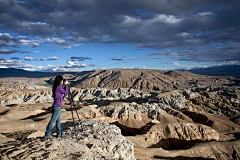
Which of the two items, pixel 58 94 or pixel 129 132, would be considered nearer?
pixel 58 94

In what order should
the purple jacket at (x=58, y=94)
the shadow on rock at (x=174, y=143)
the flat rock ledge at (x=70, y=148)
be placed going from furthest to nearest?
1. the shadow on rock at (x=174, y=143)
2. the purple jacket at (x=58, y=94)
3. the flat rock ledge at (x=70, y=148)

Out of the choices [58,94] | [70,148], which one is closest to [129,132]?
[70,148]

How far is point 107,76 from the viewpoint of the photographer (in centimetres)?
16138

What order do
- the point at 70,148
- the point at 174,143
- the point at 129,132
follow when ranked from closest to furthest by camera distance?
the point at 70,148, the point at 174,143, the point at 129,132

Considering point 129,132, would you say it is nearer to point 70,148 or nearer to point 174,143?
point 174,143

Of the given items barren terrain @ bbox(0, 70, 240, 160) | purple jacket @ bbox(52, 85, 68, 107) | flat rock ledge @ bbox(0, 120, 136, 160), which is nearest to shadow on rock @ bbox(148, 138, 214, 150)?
barren terrain @ bbox(0, 70, 240, 160)

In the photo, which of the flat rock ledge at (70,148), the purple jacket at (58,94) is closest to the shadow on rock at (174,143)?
the flat rock ledge at (70,148)

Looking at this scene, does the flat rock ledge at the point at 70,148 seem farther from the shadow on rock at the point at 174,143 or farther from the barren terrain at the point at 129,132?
the shadow on rock at the point at 174,143

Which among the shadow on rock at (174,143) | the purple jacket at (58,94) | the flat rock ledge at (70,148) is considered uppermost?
the purple jacket at (58,94)

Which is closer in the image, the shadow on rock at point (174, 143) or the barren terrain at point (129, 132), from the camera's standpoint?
the barren terrain at point (129, 132)

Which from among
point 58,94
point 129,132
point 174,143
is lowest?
point 174,143

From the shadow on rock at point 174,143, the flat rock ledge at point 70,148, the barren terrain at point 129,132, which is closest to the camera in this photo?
the flat rock ledge at point 70,148

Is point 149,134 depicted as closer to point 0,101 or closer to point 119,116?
point 119,116

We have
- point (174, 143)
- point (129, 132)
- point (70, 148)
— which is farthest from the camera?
point (129, 132)
